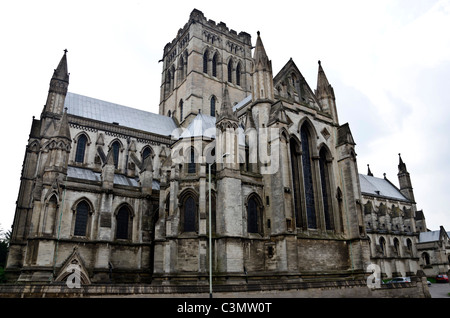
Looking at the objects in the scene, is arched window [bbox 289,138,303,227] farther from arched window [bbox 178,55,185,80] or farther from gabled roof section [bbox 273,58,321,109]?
arched window [bbox 178,55,185,80]

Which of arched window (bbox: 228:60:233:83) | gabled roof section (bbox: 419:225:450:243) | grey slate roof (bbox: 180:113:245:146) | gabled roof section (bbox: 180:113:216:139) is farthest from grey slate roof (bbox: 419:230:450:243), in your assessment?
gabled roof section (bbox: 180:113:216:139)

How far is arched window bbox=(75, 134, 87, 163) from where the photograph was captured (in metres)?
33.3

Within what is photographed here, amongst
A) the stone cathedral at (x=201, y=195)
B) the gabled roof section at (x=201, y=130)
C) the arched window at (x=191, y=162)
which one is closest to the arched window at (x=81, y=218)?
the stone cathedral at (x=201, y=195)

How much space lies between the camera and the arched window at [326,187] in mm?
30853

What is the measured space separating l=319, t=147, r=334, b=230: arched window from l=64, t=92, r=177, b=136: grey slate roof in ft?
62.1

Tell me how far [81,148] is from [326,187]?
2467cm

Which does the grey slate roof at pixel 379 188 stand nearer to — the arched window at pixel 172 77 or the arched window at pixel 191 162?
the arched window at pixel 172 77

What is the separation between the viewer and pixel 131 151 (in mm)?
35688

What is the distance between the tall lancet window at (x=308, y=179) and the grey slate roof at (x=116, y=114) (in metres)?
17.3

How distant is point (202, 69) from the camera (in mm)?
47906

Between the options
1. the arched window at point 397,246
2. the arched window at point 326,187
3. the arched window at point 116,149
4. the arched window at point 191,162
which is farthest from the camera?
the arched window at point 397,246
